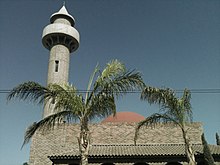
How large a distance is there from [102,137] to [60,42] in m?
12.3

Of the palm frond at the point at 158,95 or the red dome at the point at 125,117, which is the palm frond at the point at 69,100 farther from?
the red dome at the point at 125,117

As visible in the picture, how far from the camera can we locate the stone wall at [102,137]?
24.0 metres

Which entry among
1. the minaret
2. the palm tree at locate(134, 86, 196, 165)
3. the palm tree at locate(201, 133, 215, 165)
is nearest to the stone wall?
the minaret

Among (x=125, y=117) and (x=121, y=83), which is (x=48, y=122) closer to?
(x=121, y=83)

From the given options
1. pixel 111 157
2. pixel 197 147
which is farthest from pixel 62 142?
pixel 197 147

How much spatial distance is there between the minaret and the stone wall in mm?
5819

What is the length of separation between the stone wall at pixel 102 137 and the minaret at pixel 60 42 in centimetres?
582

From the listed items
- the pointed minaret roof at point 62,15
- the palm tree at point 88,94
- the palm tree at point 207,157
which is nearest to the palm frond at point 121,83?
the palm tree at point 88,94

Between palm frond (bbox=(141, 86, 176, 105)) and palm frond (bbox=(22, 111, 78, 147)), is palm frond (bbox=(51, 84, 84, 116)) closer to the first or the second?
palm frond (bbox=(22, 111, 78, 147))

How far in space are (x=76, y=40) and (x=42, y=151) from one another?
13.8m

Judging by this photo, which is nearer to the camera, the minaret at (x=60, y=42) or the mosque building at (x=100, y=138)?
the mosque building at (x=100, y=138)

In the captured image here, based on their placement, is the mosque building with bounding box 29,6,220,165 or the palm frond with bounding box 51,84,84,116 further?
the mosque building with bounding box 29,6,220,165

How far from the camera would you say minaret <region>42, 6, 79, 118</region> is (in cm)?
2875

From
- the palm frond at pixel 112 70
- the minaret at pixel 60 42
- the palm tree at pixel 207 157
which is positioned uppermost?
the minaret at pixel 60 42
